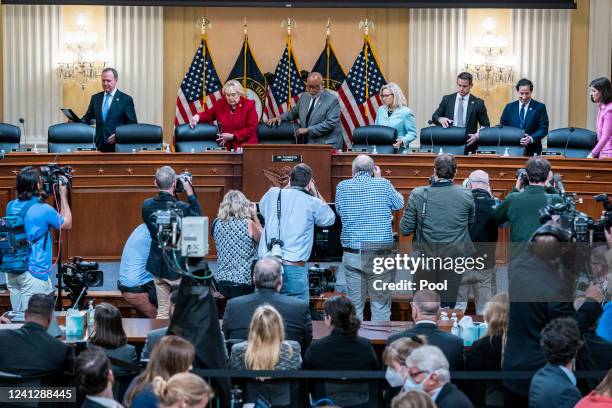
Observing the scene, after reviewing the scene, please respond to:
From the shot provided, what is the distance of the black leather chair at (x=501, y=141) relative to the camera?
493 inches

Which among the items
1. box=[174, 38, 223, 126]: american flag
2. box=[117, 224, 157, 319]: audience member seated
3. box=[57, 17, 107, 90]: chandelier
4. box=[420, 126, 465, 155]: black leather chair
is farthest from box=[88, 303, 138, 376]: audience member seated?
box=[57, 17, 107, 90]: chandelier

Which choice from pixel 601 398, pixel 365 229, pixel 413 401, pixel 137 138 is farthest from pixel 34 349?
pixel 137 138

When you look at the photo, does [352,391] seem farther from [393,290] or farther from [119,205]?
[119,205]

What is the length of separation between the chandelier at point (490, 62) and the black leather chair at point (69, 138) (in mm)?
5393

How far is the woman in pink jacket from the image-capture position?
40.2 feet

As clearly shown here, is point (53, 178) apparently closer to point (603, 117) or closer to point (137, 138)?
point (137, 138)

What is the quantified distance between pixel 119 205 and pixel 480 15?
6.07 meters

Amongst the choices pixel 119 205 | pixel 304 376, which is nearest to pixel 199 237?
→ pixel 304 376

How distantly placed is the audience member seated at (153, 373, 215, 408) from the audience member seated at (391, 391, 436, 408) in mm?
837

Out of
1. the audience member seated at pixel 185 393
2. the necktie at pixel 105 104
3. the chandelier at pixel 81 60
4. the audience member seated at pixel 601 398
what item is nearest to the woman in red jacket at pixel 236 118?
the necktie at pixel 105 104

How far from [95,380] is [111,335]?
1.28 m

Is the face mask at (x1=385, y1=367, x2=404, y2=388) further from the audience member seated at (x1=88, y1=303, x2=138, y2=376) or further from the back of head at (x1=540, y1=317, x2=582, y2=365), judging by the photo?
the audience member seated at (x1=88, y1=303, x2=138, y2=376)

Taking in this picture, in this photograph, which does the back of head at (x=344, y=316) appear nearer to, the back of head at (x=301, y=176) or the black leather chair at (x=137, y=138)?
the back of head at (x=301, y=176)

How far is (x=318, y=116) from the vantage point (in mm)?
13016
